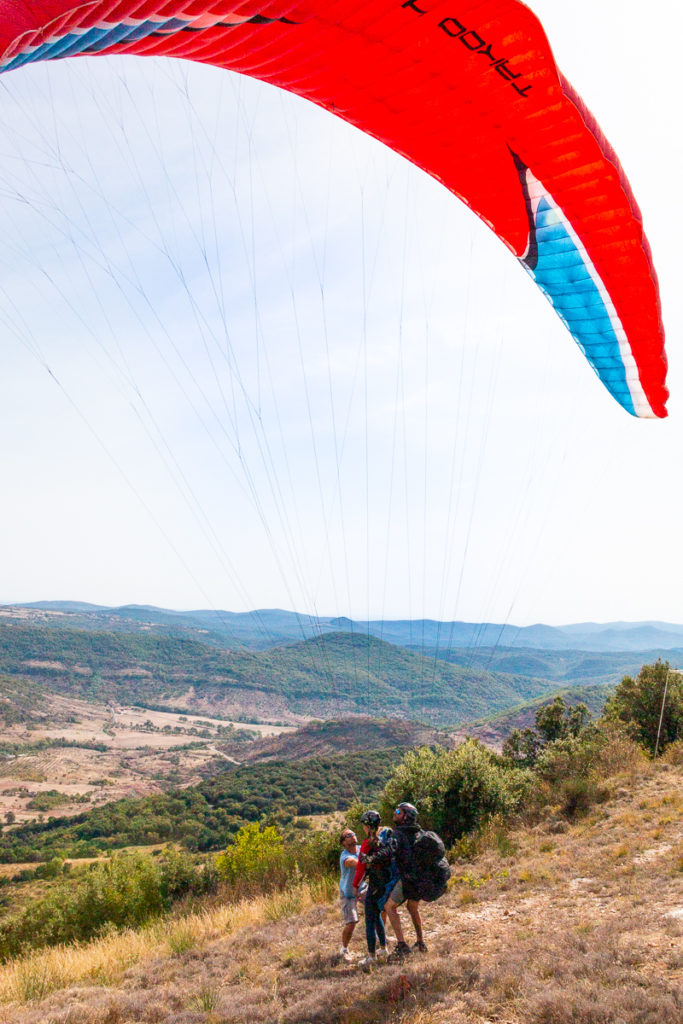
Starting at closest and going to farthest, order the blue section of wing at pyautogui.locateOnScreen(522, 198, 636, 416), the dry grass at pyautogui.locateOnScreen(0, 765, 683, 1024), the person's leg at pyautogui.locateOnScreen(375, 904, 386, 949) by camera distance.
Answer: the dry grass at pyautogui.locateOnScreen(0, 765, 683, 1024) < the person's leg at pyautogui.locateOnScreen(375, 904, 386, 949) < the blue section of wing at pyautogui.locateOnScreen(522, 198, 636, 416)

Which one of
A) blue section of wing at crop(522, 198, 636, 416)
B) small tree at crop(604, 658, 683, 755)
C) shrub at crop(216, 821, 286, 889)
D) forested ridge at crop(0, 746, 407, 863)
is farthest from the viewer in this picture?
forested ridge at crop(0, 746, 407, 863)

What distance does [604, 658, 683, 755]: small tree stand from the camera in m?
15.0

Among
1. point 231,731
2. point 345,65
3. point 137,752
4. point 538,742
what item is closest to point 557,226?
point 345,65

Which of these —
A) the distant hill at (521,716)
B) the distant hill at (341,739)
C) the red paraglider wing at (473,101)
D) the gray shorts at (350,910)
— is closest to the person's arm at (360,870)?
the gray shorts at (350,910)

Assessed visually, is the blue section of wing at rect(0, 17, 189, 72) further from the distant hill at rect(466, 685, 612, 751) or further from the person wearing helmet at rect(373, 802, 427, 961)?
the distant hill at rect(466, 685, 612, 751)

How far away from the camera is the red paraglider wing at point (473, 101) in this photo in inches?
166

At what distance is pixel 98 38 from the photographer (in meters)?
4.14

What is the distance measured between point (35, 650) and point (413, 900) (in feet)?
476

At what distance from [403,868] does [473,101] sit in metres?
6.49

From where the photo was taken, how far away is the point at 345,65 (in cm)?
514

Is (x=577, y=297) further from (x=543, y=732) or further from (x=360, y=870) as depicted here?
(x=543, y=732)

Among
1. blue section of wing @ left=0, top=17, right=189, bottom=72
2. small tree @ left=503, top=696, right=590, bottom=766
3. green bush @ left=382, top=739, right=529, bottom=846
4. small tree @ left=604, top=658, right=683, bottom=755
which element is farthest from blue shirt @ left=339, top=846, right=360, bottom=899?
small tree @ left=503, top=696, right=590, bottom=766

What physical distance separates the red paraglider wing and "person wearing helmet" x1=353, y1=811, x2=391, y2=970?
18.3ft

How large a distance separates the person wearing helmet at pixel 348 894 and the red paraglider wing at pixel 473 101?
19.0ft
